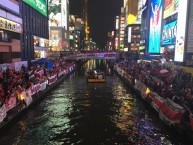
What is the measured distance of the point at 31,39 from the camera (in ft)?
208

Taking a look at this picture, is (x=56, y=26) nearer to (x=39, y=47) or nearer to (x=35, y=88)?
(x=39, y=47)

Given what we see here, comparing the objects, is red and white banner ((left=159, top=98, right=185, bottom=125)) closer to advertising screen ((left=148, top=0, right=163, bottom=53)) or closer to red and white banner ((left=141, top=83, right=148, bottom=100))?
red and white banner ((left=141, top=83, right=148, bottom=100))

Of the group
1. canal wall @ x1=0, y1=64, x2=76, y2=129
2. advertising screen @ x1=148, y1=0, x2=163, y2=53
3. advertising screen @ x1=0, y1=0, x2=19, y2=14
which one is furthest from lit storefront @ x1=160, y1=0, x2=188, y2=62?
advertising screen @ x1=0, y1=0, x2=19, y2=14

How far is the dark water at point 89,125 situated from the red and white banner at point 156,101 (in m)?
0.75

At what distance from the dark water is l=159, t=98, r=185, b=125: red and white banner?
2.49 ft

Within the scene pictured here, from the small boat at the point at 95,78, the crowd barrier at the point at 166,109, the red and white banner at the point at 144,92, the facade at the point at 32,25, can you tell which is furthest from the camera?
the facade at the point at 32,25

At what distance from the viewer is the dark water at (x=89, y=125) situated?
17.9m

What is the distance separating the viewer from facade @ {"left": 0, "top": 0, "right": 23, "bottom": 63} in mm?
42031

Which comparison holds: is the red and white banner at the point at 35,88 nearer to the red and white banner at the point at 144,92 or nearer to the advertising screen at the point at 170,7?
the red and white banner at the point at 144,92

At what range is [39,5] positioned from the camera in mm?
73562

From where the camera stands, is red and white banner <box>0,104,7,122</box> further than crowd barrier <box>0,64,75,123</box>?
No

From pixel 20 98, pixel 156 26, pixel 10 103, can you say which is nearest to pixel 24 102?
pixel 20 98

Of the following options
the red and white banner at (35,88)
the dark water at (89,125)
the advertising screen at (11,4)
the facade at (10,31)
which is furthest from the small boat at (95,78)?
the advertising screen at (11,4)

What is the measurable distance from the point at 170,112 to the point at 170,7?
41144 millimetres
